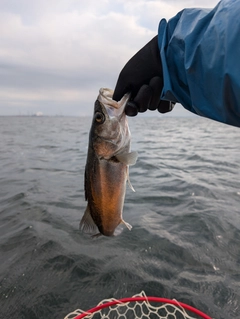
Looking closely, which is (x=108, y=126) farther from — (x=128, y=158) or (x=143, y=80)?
(x=143, y=80)

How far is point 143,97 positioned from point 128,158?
633 mm

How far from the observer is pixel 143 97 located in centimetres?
236

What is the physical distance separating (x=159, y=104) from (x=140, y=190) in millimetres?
5926

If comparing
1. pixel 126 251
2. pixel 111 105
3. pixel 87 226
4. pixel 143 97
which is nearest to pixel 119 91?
pixel 111 105

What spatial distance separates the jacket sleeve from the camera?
1.51 meters

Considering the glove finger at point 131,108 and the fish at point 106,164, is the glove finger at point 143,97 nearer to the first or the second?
the glove finger at point 131,108

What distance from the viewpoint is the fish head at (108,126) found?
2611 millimetres

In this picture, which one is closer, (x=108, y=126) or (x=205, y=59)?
(x=205, y=59)

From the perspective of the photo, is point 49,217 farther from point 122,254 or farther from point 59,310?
point 59,310

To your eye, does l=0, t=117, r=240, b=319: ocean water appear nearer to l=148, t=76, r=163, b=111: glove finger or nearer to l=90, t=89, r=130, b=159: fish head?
l=90, t=89, r=130, b=159: fish head

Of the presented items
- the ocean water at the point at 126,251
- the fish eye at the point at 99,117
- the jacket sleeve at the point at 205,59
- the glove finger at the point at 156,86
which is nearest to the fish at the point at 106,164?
the fish eye at the point at 99,117

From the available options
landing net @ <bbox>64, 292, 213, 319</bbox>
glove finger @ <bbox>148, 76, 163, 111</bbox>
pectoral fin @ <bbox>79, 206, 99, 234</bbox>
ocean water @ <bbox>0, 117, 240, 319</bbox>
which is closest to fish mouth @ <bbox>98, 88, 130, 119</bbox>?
glove finger @ <bbox>148, 76, 163, 111</bbox>

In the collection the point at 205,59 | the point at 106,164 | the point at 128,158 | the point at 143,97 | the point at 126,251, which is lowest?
the point at 126,251

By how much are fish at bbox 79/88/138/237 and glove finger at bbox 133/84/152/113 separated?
0.19 m
